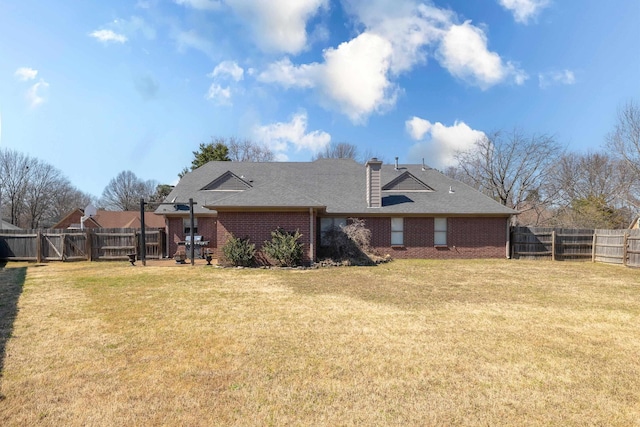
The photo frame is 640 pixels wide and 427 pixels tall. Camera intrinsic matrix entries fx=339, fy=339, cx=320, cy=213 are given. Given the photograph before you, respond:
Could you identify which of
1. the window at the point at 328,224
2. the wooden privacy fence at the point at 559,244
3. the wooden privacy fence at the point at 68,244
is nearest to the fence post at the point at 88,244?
the wooden privacy fence at the point at 68,244

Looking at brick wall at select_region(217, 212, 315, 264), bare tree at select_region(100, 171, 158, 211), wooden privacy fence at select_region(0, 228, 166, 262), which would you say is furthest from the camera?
bare tree at select_region(100, 171, 158, 211)

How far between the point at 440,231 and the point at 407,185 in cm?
339

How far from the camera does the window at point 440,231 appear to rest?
58.7 feet

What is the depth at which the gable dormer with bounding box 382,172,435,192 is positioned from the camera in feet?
64.5

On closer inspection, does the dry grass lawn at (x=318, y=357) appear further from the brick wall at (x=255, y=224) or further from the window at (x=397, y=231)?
the window at (x=397, y=231)

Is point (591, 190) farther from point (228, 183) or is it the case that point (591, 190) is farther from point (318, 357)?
point (318, 357)

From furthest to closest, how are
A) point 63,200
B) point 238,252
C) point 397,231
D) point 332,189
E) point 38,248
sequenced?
point 63,200, point 332,189, point 397,231, point 38,248, point 238,252

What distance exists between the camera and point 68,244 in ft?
55.9

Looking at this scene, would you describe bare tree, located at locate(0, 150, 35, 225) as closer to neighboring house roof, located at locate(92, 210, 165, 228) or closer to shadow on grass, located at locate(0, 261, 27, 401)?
neighboring house roof, located at locate(92, 210, 165, 228)

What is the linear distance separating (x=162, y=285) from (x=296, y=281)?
3971 mm

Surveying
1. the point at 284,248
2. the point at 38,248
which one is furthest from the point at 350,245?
the point at 38,248

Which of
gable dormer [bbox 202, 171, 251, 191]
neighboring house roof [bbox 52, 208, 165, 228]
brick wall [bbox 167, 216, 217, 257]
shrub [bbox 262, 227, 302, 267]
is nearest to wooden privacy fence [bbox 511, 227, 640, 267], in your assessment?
shrub [bbox 262, 227, 302, 267]

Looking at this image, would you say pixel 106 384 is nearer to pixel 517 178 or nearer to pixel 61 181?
pixel 517 178

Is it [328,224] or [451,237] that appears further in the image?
[451,237]
